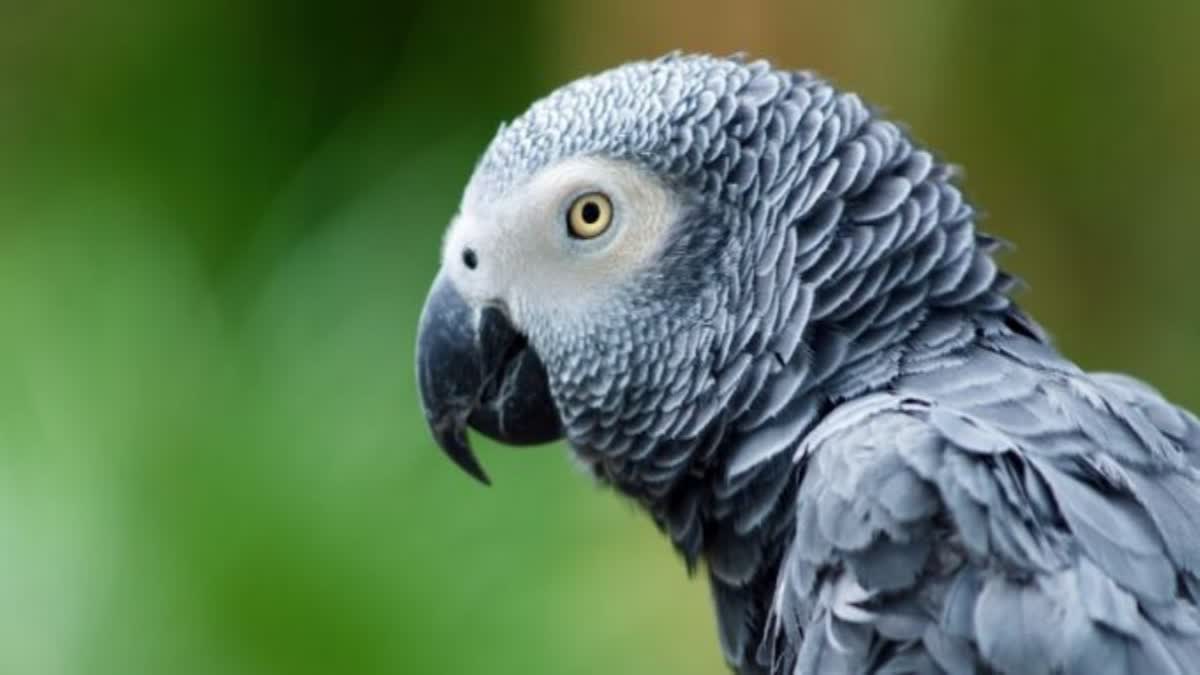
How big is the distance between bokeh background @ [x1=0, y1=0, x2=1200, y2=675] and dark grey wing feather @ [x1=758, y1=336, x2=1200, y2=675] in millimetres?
898

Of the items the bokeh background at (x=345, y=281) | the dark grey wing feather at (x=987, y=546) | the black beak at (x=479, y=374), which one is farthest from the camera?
the bokeh background at (x=345, y=281)

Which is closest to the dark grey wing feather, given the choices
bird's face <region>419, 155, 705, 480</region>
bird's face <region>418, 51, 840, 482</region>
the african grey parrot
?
the african grey parrot

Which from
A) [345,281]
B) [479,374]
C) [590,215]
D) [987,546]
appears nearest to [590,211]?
[590,215]

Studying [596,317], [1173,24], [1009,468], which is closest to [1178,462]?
[1009,468]

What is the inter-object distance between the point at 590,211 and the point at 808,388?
26 centimetres

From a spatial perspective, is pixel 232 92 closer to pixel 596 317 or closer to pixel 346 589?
pixel 346 589

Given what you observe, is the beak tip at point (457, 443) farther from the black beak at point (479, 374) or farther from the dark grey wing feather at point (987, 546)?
the dark grey wing feather at point (987, 546)

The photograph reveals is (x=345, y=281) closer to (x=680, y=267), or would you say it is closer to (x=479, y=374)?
(x=479, y=374)

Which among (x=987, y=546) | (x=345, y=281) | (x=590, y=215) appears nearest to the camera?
(x=987, y=546)

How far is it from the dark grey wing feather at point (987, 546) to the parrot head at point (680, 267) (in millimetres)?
101

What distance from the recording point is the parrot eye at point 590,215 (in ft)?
4.06

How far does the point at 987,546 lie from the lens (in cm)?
92

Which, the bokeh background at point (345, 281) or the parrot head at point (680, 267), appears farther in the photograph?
the bokeh background at point (345, 281)

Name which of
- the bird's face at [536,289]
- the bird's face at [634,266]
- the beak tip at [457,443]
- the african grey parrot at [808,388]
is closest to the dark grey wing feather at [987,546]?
the african grey parrot at [808,388]
